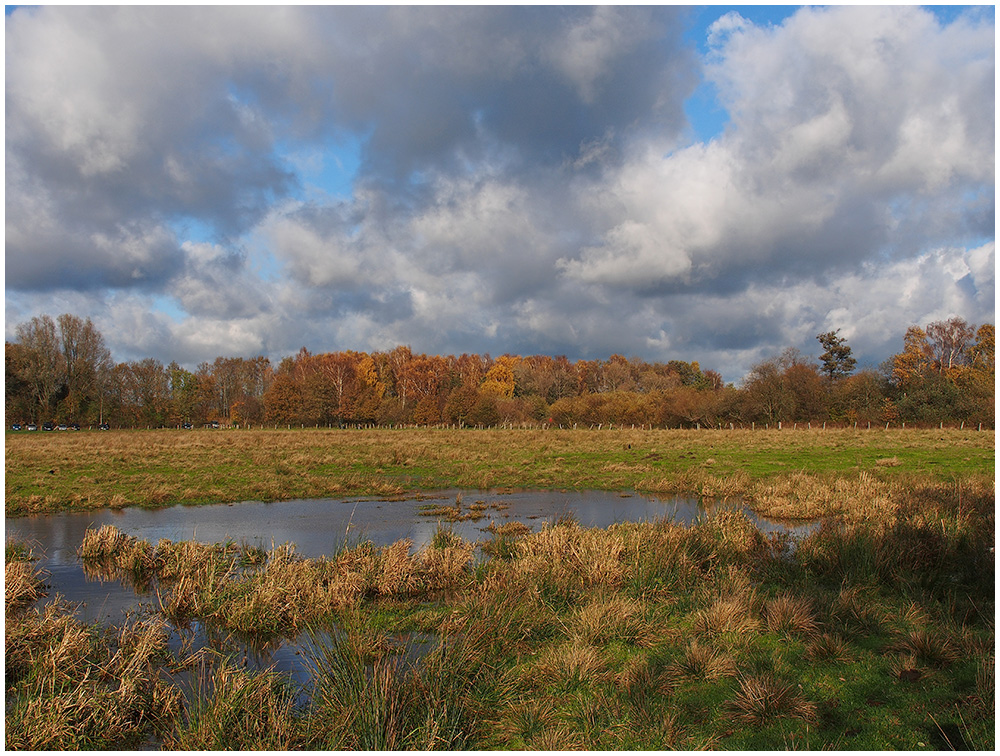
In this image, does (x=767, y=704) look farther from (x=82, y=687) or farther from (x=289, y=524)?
(x=289, y=524)

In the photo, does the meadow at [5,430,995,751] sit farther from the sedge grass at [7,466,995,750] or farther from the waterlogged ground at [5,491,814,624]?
the waterlogged ground at [5,491,814,624]

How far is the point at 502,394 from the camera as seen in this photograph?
112 metres

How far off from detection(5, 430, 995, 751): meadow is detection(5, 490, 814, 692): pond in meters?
0.44

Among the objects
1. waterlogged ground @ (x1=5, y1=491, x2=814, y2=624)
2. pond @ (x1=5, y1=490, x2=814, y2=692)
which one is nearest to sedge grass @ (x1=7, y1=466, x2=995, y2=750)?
pond @ (x1=5, y1=490, x2=814, y2=692)

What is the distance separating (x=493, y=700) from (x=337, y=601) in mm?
3810

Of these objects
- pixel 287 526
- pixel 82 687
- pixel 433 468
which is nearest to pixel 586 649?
pixel 82 687

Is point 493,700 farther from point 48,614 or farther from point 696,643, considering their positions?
point 48,614

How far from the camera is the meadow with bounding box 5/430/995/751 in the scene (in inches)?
222

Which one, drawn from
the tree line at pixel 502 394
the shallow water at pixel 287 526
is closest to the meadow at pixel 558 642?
the shallow water at pixel 287 526

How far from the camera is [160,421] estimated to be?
308ft

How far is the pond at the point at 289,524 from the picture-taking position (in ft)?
29.6

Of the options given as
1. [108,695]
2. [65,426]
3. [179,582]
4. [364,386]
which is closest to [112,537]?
[179,582]

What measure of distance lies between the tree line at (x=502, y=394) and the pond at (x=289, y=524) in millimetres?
61043

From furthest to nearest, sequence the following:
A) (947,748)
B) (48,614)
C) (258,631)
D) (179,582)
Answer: (179,582) → (258,631) → (48,614) → (947,748)
